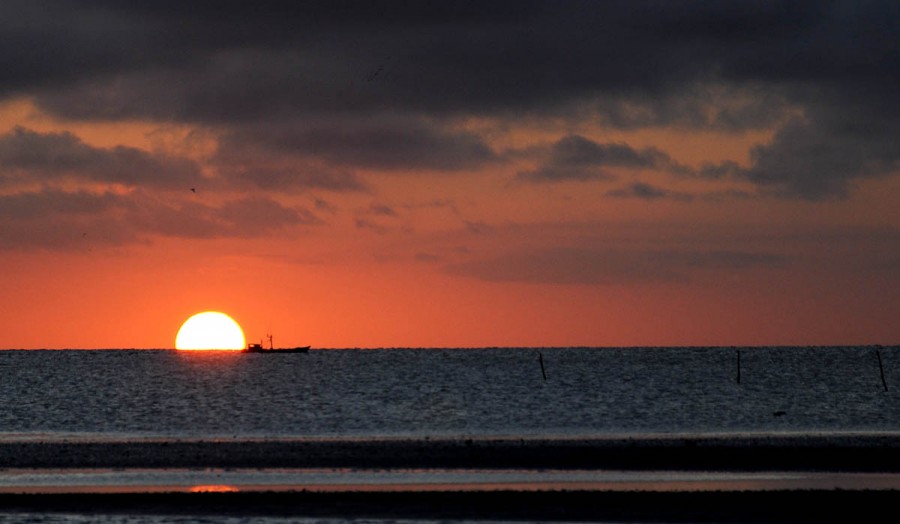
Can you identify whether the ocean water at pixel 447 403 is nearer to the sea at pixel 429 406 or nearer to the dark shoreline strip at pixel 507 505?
the sea at pixel 429 406


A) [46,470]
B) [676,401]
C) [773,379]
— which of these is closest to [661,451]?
[46,470]

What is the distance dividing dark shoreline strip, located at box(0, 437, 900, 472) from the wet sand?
1.9 inches

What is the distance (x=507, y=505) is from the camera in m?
35.5

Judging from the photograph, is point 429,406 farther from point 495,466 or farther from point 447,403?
point 495,466

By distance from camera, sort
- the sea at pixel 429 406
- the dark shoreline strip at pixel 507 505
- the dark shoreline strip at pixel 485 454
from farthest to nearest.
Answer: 1. the sea at pixel 429 406
2. the dark shoreline strip at pixel 485 454
3. the dark shoreline strip at pixel 507 505

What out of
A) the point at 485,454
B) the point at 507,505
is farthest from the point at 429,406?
the point at 507,505

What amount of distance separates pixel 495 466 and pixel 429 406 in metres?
60.0

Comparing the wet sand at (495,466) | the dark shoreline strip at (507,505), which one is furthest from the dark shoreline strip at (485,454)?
the dark shoreline strip at (507,505)

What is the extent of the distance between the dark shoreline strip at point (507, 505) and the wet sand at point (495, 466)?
27 mm

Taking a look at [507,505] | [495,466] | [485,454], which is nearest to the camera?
[507,505]

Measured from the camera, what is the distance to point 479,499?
36844mm

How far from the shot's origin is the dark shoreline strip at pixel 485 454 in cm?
4747

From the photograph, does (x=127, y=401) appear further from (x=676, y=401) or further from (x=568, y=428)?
(x=568, y=428)

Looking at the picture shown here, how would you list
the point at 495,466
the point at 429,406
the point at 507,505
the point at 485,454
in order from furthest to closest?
the point at 429,406 < the point at 485,454 < the point at 495,466 < the point at 507,505
